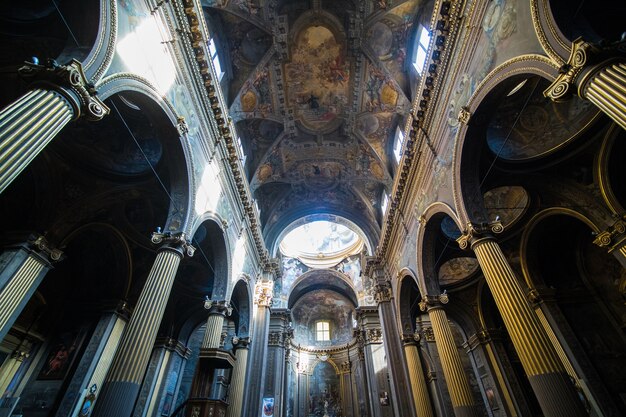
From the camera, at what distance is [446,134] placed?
8.86 m

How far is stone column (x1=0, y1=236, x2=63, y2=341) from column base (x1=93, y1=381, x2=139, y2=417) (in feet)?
13.4

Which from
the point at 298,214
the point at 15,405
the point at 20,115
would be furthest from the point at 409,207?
the point at 15,405

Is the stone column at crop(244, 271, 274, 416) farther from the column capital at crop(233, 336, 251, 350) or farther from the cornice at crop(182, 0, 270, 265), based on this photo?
the cornice at crop(182, 0, 270, 265)

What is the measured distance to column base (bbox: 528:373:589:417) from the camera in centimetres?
494

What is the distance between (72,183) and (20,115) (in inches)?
283

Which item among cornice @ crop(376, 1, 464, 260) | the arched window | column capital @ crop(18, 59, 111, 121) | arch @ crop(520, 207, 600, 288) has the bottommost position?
column capital @ crop(18, 59, 111, 121)

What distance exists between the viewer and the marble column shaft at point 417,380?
10.7m

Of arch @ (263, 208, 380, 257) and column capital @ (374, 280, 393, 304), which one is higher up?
arch @ (263, 208, 380, 257)

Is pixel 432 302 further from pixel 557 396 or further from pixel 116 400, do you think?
pixel 116 400

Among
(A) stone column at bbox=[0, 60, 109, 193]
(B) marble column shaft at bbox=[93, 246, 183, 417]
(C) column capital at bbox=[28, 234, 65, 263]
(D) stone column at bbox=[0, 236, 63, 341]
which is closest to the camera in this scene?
(A) stone column at bbox=[0, 60, 109, 193]

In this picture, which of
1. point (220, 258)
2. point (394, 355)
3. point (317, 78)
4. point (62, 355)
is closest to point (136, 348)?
point (220, 258)

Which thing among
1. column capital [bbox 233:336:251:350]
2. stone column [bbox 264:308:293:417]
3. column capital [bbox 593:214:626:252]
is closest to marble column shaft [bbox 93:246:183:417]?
column capital [bbox 233:336:251:350]

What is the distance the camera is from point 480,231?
7059 mm

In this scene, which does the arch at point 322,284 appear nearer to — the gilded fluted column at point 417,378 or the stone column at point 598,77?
the gilded fluted column at point 417,378
